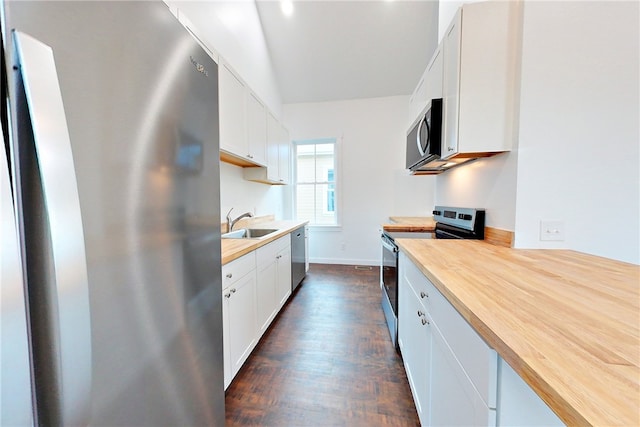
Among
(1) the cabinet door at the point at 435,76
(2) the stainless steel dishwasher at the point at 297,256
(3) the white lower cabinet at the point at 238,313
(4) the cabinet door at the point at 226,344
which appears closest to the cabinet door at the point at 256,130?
(2) the stainless steel dishwasher at the point at 297,256

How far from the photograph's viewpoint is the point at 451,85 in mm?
1491

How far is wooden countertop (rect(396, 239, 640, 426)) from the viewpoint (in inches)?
14.1

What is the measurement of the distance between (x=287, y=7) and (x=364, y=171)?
2.54 meters

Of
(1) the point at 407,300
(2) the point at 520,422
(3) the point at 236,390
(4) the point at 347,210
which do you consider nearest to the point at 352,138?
(4) the point at 347,210

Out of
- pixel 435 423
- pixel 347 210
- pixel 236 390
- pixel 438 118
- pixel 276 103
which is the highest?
pixel 276 103

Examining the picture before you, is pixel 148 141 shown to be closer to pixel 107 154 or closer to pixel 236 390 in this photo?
pixel 107 154

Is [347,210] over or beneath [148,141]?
beneath

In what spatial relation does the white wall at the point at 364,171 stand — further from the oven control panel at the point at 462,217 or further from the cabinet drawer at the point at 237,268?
the cabinet drawer at the point at 237,268

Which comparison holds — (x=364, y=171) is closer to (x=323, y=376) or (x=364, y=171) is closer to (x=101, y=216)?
(x=323, y=376)

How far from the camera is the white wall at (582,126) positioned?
47.4 inches

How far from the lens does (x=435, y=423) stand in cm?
94

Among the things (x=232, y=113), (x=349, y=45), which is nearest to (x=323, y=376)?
(x=232, y=113)

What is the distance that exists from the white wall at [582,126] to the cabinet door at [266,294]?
1733 millimetres

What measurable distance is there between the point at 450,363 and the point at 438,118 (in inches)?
59.4
